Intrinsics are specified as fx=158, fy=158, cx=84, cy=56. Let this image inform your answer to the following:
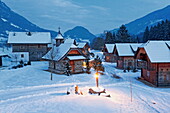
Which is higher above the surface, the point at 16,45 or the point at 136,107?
the point at 16,45

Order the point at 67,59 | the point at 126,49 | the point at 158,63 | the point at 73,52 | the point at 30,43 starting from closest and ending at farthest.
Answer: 1. the point at 158,63
2. the point at 67,59
3. the point at 73,52
4. the point at 126,49
5. the point at 30,43

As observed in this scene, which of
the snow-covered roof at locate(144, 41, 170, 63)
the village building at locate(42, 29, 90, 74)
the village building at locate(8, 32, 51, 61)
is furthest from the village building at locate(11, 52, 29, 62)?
the snow-covered roof at locate(144, 41, 170, 63)

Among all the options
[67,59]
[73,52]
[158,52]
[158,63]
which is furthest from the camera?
[73,52]

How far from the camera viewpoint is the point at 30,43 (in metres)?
46.0

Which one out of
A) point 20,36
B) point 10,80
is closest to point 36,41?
point 20,36

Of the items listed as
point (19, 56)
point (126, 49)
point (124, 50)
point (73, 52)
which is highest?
point (126, 49)

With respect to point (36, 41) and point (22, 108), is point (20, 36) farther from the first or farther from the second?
point (22, 108)

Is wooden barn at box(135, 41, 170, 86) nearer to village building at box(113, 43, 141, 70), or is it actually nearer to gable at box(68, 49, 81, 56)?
village building at box(113, 43, 141, 70)

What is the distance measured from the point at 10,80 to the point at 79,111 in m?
17.3

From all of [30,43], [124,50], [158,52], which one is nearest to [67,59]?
[158,52]

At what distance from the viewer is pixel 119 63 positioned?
40125mm

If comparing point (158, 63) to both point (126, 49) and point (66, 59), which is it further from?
point (126, 49)

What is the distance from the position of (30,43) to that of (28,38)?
7.07ft

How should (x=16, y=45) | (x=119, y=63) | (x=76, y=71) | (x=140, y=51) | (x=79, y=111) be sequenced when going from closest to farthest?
(x=79, y=111), (x=140, y=51), (x=76, y=71), (x=119, y=63), (x=16, y=45)
